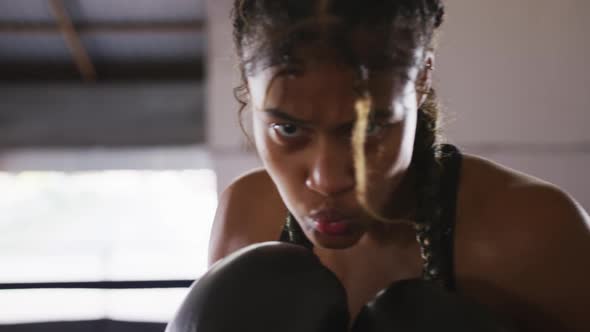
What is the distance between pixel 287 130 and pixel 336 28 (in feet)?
0.40

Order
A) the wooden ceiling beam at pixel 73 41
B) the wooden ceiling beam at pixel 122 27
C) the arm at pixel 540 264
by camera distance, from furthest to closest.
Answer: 1. the wooden ceiling beam at pixel 122 27
2. the wooden ceiling beam at pixel 73 41
3. the arm at pixel 540 264

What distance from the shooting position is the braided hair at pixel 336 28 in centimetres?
65

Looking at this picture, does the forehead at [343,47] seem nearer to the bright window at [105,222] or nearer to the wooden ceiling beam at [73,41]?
the bright window at [105,222]

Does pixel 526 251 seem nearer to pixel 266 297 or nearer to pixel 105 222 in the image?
pixel 266 297

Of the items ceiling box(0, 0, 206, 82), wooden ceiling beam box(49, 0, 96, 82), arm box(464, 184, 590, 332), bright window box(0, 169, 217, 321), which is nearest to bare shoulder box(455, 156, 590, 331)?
arm box(464, 184, 590, 332)

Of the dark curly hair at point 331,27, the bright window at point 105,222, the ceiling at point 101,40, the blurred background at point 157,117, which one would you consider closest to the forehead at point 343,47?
the dark curly hair at point 331,27

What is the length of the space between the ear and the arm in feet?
0.55

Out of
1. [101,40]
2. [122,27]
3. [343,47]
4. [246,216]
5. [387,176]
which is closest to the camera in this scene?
[343,47]

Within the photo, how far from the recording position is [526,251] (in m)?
0.78

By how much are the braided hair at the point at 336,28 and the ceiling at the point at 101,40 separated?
2.97 metres

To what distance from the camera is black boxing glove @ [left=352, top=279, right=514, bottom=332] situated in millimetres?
661

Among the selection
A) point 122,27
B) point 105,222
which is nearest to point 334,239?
point 122,27

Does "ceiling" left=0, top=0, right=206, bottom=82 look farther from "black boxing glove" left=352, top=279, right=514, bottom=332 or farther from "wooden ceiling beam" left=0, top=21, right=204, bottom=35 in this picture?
"black boxing glove" left=352, top=279, right=514, bottom=332

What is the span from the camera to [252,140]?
883 millimetres
